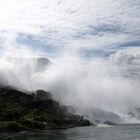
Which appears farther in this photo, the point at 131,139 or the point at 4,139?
the point at 4,139

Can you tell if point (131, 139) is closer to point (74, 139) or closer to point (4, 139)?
point (74, 139)

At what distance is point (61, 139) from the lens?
166000 millimetres

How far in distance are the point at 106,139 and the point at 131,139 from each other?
13592 millimetres

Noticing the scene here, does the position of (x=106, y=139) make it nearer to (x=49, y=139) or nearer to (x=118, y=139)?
(x=118, y=139)

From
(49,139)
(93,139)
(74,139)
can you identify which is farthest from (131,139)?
(49,139)

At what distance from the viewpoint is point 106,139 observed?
518ft

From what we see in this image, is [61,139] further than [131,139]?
Yes

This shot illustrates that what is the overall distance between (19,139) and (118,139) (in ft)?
171

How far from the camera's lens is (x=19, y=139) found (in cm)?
16375

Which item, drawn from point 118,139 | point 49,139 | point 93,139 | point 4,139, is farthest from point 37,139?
point 118,139

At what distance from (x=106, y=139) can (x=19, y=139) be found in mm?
46005

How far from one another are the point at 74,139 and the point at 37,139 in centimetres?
1962

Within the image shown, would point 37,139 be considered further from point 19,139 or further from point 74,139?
point 74,139

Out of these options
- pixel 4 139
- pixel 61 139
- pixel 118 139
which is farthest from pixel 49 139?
pixel 118 139
